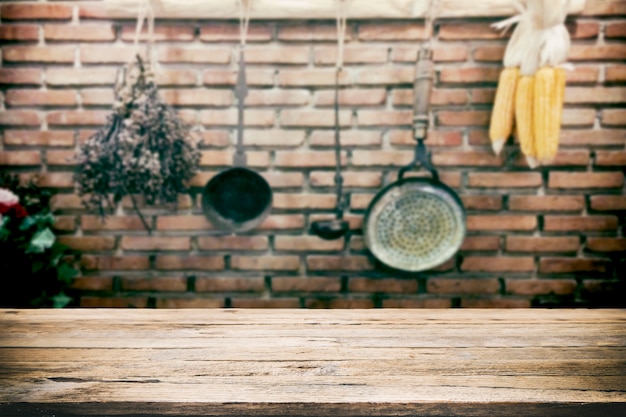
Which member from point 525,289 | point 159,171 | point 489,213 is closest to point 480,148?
point 489,213

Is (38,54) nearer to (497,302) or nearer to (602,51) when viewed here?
(497,302)

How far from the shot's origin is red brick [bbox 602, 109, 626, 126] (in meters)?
1.65

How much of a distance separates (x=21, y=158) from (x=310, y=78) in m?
1.07

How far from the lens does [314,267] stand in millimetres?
1718

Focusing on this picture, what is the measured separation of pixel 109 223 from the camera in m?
1.73

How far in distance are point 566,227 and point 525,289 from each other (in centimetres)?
26

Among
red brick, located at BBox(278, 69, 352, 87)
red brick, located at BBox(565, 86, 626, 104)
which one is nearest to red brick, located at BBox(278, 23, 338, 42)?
red brick, located at BBox(278, 69, 352, 87)

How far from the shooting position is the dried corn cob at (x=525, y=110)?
1493mm

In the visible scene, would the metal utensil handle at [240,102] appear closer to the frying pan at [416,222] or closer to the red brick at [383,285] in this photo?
the frying pan at [416,222]

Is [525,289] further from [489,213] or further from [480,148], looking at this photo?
[480,148]

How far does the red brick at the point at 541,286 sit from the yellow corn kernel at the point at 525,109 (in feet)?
1.63

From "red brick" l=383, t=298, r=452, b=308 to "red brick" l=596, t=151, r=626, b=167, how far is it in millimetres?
723

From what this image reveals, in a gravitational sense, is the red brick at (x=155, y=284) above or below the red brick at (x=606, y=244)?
below

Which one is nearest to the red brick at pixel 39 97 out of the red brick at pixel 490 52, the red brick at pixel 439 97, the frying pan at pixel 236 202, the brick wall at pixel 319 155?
the brick wall at pixel 319 155
